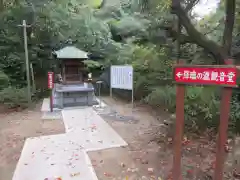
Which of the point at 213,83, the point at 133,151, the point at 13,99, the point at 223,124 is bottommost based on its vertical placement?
the point at 133,151

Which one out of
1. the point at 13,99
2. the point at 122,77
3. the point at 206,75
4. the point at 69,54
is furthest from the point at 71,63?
the point at 206,75

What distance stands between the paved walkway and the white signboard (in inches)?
95.4

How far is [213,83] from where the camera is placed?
2.50 metres

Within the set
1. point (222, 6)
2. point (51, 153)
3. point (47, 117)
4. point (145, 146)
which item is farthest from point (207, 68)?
point (222, 6)

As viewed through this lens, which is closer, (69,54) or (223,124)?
(223,124)

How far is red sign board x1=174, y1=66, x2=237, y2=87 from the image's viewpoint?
2.39 meters

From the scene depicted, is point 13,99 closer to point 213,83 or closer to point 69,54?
point 69,54

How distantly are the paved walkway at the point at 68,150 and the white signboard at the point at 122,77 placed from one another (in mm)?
2423

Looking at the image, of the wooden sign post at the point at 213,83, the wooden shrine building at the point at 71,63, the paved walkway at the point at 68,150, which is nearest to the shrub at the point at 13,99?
the wooden shrine building at the point at 71,63

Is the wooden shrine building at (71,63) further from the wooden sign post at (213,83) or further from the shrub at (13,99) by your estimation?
the wooden sign post at (213,83)

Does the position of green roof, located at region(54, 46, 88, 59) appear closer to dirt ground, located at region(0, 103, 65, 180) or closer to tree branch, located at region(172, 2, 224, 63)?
dirt ground, located at region(0, 103, 65, 180)

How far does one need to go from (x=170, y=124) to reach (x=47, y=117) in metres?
3.94

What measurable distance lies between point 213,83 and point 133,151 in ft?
7.59

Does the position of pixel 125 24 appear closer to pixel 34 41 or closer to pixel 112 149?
pixel 34 41
